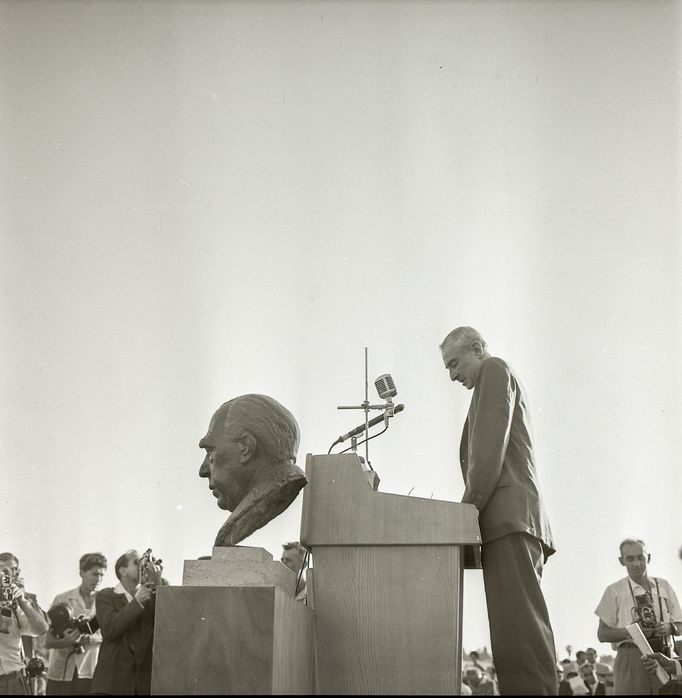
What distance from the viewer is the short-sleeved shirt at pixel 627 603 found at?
480 cm

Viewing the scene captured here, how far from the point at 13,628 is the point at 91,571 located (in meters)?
0.52

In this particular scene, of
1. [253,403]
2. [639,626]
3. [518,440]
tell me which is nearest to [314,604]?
[253,403]

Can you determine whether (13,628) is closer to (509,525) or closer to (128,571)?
(128,571)

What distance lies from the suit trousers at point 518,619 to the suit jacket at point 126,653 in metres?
1.29

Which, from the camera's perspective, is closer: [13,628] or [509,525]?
[509,525]

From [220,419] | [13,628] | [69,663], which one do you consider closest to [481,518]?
[220,419]

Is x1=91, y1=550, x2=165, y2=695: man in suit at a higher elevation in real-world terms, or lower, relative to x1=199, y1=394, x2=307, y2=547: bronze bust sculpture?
lower

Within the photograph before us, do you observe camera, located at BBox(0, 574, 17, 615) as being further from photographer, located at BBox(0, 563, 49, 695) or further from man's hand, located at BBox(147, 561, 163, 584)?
man's hand, located at BBox(147, 561, 163, 584)

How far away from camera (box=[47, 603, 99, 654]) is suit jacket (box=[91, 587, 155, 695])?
3.20 feet

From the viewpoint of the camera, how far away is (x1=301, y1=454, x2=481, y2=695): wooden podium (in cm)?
294

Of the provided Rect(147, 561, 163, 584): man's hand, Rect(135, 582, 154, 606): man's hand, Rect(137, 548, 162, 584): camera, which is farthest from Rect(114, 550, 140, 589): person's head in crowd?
Rect(135, 582, 154, 606): man's hand

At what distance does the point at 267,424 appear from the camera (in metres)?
3.06

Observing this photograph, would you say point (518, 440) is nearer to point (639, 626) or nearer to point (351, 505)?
point (351, 505)

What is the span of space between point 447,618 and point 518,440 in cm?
73
